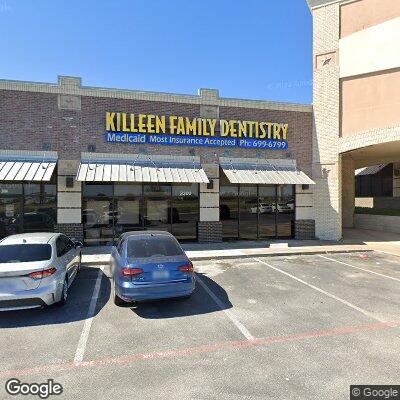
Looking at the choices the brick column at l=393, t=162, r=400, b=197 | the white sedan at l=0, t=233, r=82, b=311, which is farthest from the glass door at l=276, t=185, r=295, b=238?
the brick column at l=393, t=162, r=400, b=197

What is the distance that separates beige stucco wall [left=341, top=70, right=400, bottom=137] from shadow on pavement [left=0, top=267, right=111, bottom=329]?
14383 mm

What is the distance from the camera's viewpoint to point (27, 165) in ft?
42.4

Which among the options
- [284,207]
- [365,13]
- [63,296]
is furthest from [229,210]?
[365,13]

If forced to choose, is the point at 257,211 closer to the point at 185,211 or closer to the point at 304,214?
the point at 304,214

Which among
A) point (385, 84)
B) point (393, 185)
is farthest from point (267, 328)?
point (393, 185)

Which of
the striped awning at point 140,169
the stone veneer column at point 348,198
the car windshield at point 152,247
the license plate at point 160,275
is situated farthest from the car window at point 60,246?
the stone veneer column at point 348,198

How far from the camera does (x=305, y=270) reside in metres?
10.7

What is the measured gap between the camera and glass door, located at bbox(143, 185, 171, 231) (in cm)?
1504

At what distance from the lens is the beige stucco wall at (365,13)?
49.5 ft

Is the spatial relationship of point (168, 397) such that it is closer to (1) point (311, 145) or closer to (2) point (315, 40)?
(1) point (311, 145)

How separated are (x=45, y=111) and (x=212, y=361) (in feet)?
42.5

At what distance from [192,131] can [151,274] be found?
9735 millimetres

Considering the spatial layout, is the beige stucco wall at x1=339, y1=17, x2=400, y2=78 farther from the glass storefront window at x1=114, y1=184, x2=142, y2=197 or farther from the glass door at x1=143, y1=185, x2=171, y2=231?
the glass storefront window at x1=114, y1=184, x2=142, y2=197

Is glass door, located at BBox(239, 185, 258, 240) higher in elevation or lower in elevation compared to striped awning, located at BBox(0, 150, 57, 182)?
lower
